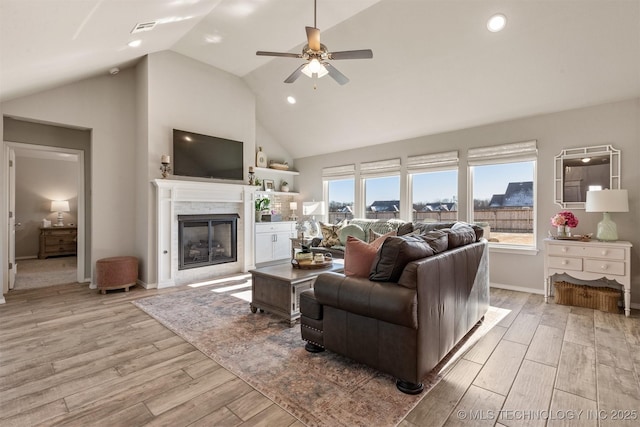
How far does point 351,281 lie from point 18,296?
15.8 feet

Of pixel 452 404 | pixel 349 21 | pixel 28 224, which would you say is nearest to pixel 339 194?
pixel 349 21

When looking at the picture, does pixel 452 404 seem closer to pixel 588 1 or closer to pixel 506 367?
pixel 506 367

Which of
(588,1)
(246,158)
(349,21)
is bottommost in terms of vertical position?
(246,158)

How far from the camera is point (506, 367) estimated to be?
7.28 ft

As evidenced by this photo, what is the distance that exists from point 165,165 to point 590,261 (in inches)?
230

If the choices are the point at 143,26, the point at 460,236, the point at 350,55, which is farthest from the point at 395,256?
the point at 143,26

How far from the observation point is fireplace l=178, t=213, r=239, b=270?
4.75m

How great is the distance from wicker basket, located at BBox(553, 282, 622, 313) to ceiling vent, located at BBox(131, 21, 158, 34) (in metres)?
5.75

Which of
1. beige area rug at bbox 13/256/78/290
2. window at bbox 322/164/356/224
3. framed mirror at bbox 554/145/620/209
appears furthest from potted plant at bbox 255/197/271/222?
framed mirror at bbox 554/145/620/209

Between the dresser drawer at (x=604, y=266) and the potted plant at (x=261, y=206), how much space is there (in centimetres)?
526

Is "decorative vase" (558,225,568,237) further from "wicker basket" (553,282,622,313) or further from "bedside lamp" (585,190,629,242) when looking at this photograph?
"wicker basket" (553,282,622,313)

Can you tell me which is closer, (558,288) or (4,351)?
(4,351)

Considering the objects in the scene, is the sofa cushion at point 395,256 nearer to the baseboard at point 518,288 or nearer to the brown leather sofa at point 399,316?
the brown leather sofa at point 399,316

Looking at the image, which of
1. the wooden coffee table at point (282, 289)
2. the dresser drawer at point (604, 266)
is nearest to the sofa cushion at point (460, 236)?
the wooden coffee table at point (282, 289)
